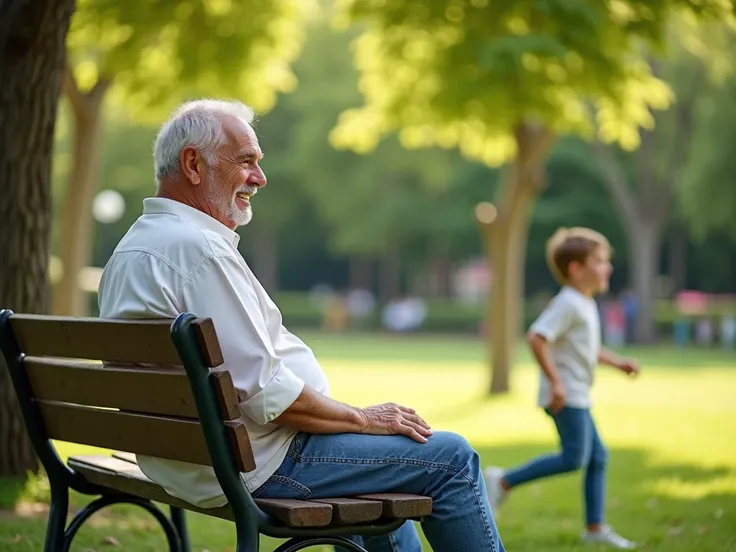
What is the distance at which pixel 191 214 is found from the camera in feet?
13.0

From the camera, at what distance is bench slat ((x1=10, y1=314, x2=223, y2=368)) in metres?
3.48

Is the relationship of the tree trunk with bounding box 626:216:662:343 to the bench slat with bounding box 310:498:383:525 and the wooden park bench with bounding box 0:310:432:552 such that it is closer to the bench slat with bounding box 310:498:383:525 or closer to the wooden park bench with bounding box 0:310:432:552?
the wooden park bench with bounding box 0:310:432:552

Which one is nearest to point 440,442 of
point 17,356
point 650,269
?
point 17,356

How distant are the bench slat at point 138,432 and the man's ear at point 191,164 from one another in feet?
2.45

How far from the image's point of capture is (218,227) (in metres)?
3.96

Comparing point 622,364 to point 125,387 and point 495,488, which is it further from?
point 125,387

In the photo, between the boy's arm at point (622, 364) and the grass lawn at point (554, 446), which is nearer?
the grass lawn at point (554, 446)

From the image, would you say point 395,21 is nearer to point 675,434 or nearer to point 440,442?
point 675,434

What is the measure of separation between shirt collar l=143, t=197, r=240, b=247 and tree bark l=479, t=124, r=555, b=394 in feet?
46.7

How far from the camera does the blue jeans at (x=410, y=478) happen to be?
12.4ft

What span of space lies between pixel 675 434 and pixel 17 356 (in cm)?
952

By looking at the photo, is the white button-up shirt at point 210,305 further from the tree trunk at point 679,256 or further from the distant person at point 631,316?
the tree trunk at point 679,256

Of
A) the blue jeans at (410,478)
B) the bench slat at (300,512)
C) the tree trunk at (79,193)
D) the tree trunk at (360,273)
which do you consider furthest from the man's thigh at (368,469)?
the tree trunk at (360,273)

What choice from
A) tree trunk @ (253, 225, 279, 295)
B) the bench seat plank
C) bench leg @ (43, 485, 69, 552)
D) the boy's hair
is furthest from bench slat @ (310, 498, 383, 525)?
tree trunk @ (253, 225, 279, 295)
